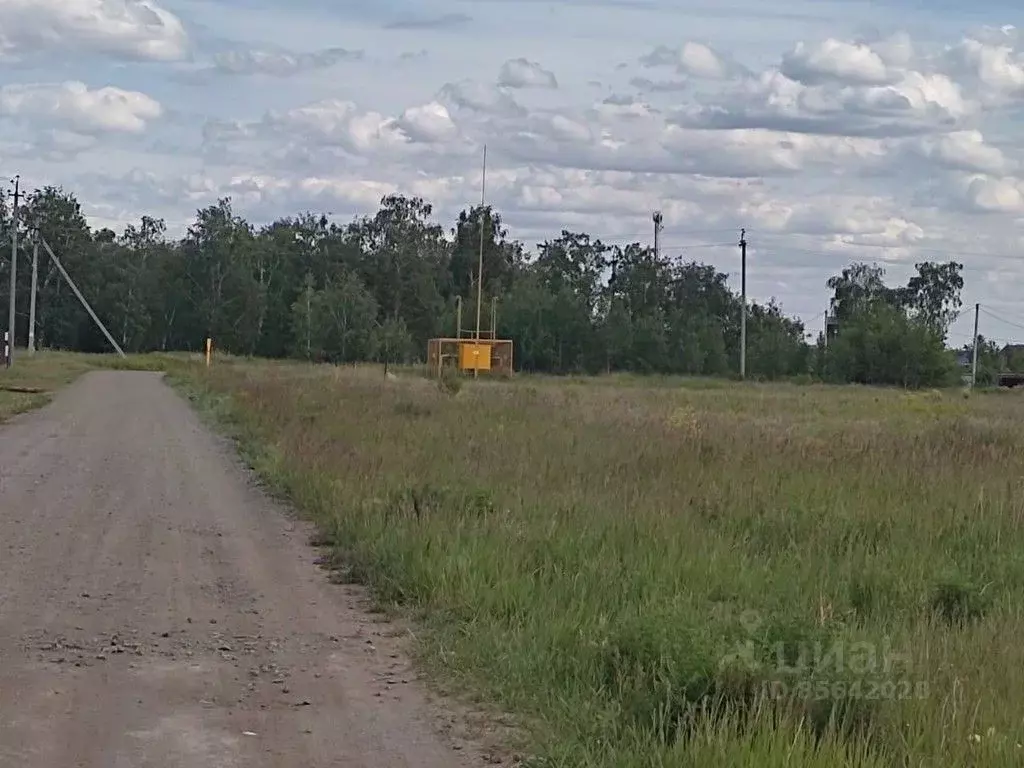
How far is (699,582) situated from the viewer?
374 inches

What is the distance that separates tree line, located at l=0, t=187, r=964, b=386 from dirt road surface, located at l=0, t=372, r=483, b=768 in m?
71.2

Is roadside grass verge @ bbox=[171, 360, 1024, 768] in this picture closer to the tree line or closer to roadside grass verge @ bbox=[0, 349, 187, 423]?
roadside grass verge @ bbox=[0, 349, 187, 423]

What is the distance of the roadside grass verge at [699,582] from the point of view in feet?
20.7

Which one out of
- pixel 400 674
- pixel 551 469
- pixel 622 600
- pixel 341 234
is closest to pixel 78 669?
pixel 400 674

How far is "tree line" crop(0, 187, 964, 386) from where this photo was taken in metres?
89.8

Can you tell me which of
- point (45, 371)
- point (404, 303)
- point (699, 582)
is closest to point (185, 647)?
point (699, 582)

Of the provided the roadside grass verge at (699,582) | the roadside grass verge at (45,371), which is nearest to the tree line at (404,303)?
the roadside grass verge at (45,371)

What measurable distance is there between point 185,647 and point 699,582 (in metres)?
3.43

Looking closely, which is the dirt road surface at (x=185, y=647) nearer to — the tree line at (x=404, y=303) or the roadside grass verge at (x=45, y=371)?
the roadside grass verge at (x=45, y=371)

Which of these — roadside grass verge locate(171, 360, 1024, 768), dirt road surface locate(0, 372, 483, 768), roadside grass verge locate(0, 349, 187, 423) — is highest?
roadside grass verge locate(0, 349, 187, 423)

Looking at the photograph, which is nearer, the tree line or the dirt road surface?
the dirt road surface

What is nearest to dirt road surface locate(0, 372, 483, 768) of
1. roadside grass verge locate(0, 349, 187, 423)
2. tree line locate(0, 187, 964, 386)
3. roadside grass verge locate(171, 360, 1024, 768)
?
roadside grass verge locate(171, 360, 1024, 768)

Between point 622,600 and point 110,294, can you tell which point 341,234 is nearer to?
point 110,294

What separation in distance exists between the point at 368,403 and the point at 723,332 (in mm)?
72717
